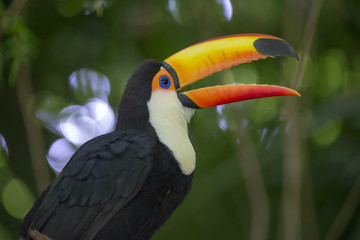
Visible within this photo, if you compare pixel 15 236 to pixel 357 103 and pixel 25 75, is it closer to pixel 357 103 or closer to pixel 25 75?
pixel 25 75

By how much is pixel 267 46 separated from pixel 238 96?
13.1 inches

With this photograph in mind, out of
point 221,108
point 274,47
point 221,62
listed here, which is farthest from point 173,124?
point 221,108

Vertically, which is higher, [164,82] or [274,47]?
[274,47]

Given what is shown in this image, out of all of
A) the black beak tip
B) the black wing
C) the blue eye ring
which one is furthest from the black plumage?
the black beak tip

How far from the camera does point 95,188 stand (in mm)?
2859

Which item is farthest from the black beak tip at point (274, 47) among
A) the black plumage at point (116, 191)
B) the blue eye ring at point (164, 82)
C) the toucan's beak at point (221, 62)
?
the black plumage at point (116, 191)

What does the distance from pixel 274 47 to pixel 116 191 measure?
1213mm

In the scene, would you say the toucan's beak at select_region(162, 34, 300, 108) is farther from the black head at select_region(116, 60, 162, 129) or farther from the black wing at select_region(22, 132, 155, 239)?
the black wing at select_region(22, 132, 155, 239)

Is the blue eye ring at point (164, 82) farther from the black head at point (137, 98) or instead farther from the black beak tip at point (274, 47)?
the black beak tip at point (274, 47)

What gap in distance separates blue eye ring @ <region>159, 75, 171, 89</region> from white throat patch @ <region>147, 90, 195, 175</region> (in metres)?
0.04

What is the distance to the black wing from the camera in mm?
2799

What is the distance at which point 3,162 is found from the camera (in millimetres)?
4855

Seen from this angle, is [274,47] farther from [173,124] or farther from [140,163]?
[140,163]

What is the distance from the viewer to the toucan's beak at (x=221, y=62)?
313cm
